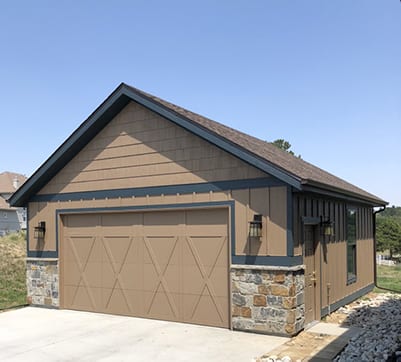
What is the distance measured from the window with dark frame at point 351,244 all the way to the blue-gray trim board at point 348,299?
43 centimetres

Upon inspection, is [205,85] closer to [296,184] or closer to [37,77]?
[37,77]

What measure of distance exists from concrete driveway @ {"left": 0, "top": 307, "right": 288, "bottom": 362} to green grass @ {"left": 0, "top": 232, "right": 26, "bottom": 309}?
138 inches

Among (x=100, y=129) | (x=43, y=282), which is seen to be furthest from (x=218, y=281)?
(x=43, y=282)

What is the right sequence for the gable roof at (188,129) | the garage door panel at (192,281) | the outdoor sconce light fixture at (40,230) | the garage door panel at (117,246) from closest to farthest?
the gable roof at (188,129) → the garage door panel at (192,281) → the garage door panel at (117,246) → the outdoor sconce light fixture at (40,230)

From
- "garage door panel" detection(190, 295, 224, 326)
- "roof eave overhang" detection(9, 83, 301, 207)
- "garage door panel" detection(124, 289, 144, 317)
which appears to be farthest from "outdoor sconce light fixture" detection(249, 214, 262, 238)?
"garage door panel" detection(124, 289, 144, 317)

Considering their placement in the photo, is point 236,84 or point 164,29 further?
point 236,84

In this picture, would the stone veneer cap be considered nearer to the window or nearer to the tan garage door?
the tan garage door

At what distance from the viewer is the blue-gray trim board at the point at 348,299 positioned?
9.68 m

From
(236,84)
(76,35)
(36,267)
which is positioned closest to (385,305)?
(236,84)

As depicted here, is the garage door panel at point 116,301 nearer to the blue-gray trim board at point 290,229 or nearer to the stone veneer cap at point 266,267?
the stone veneer cap at point 266,267

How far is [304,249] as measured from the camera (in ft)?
28.3

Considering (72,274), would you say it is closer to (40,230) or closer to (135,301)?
(40,230)

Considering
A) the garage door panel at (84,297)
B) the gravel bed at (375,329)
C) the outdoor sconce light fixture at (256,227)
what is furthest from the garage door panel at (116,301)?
the gravel bed at (375,329)

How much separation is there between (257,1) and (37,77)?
673 centimetres
